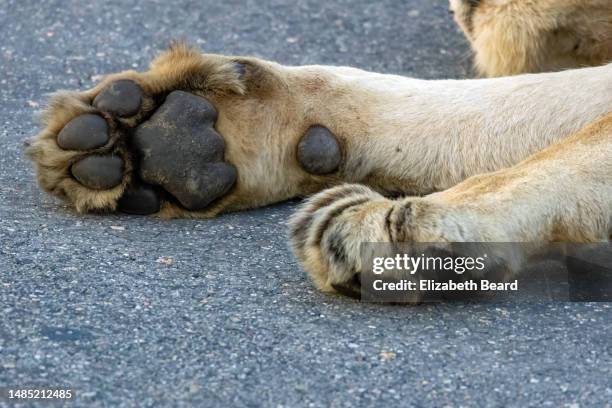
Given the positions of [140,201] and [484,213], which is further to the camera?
[140,201]

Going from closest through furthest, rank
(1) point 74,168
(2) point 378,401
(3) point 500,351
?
(2) point 378,401 < (3) point 500,351 < (1) point 74,168

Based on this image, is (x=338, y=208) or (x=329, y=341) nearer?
(x=329, y=341)

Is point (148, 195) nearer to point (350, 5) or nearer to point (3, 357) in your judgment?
point (3, 357)

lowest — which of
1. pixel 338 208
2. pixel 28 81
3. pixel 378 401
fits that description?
pixel 378 401

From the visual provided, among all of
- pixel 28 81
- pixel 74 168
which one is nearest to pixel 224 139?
pixel 74 168

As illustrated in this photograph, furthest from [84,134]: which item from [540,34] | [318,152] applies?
[540,34]

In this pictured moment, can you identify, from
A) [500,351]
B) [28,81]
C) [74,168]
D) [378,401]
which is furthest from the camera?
[28,81]

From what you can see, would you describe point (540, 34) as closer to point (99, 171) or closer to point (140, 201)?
point (140, 201)

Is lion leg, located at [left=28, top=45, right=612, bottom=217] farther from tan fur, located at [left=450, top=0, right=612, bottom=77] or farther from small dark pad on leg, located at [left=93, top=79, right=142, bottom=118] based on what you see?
tan fur, located at [left=450, top=0, right=612, bottom=77]
